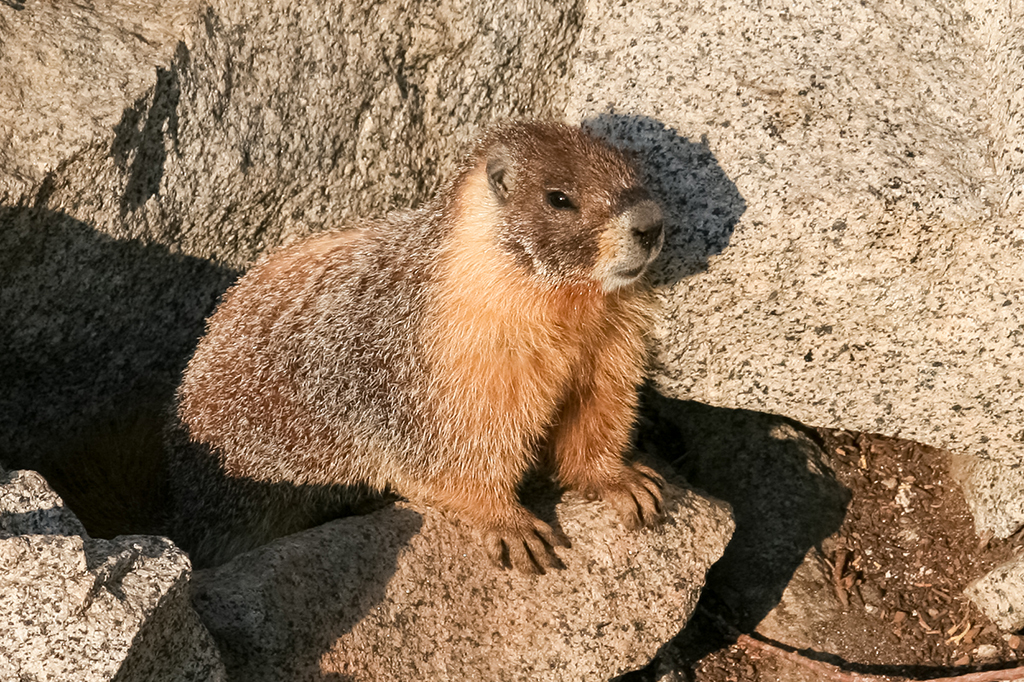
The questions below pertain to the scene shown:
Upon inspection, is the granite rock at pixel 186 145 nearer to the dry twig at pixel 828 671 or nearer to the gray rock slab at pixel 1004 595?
the dry twig at pixel 828 671

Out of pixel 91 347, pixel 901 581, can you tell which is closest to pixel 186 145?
pixel 91 347

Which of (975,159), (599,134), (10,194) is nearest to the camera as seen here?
(10,194)

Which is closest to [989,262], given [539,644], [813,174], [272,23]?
[813,174]

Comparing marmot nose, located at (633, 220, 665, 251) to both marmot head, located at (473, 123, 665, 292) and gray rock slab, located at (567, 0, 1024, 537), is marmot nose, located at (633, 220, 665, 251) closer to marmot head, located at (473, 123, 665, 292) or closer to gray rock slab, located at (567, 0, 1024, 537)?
marmot head, located at (473, 123, 665, 292)

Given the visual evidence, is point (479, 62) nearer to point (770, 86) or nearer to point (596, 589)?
point (770, 86)

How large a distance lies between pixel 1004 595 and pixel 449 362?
2.91 meters

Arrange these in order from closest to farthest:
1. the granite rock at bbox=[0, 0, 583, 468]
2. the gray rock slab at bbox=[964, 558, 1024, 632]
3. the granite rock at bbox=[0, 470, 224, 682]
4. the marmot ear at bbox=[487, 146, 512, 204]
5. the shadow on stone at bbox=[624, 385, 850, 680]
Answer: the granite rock at bbox=[0, 470, 224, 682]
the marmot ear at bbox=[487, 146, 512, 204]
the granite rock at bbox=[0, 0, 583, 468]
the gray rock slab at bbox=[964, 558, 1024, 632]
the shadow on stone at bbox=[624, 385, 850, 680]

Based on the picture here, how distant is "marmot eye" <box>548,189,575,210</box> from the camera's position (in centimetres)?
381

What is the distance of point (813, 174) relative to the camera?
4.17 m

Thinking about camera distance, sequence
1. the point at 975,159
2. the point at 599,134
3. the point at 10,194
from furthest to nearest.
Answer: the point at 599,134, the point at 975,159, the point at 10,194

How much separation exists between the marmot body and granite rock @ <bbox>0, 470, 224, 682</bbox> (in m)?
1.38

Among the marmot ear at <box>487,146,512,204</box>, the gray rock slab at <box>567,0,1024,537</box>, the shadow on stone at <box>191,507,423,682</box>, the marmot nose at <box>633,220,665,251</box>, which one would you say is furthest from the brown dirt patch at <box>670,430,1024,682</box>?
the marmot ear at <box>487,146,512,204</box>

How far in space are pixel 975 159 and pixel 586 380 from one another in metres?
2.00

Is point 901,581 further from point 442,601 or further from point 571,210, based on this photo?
point 571,210
